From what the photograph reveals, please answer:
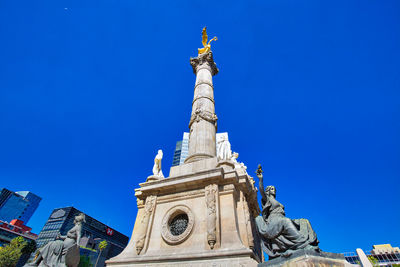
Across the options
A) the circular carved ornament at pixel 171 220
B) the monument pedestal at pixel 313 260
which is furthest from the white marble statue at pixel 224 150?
the monument pedestal at pixel 313 260

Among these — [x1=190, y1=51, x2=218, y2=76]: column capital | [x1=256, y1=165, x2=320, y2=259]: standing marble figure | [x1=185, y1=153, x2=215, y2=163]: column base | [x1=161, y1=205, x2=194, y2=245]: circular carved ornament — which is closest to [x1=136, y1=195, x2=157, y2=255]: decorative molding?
[x1=161, y1=205, x2=194, y2=245]: circular carved ornament

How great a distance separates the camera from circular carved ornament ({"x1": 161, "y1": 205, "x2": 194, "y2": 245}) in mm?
9633

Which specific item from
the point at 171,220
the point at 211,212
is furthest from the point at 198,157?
the point at 211,212

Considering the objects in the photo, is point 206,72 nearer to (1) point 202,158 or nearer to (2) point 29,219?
(1) point 202,158

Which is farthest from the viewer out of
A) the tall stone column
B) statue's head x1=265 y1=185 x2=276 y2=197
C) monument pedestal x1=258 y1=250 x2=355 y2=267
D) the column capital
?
the column capital

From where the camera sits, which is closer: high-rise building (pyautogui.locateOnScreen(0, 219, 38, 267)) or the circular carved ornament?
the circular carved ornament

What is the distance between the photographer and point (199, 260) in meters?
8.46

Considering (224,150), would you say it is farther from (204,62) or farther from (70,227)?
(70,227)

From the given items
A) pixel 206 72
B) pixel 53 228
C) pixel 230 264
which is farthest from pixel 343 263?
pixel 53 228

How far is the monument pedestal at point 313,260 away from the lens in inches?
197

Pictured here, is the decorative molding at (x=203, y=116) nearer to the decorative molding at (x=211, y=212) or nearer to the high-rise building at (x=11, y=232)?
the decorative molding at (x=211, y=212)

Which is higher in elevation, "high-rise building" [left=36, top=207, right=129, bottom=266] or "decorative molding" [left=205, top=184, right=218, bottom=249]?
"high-rise building" [left=36, top=207, right=129, bottom=266]

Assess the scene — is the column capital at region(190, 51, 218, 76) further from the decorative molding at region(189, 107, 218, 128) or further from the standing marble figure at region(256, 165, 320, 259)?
the standing marble figure at region(256, 165, 320, 259)

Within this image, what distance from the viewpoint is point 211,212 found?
377 inches
